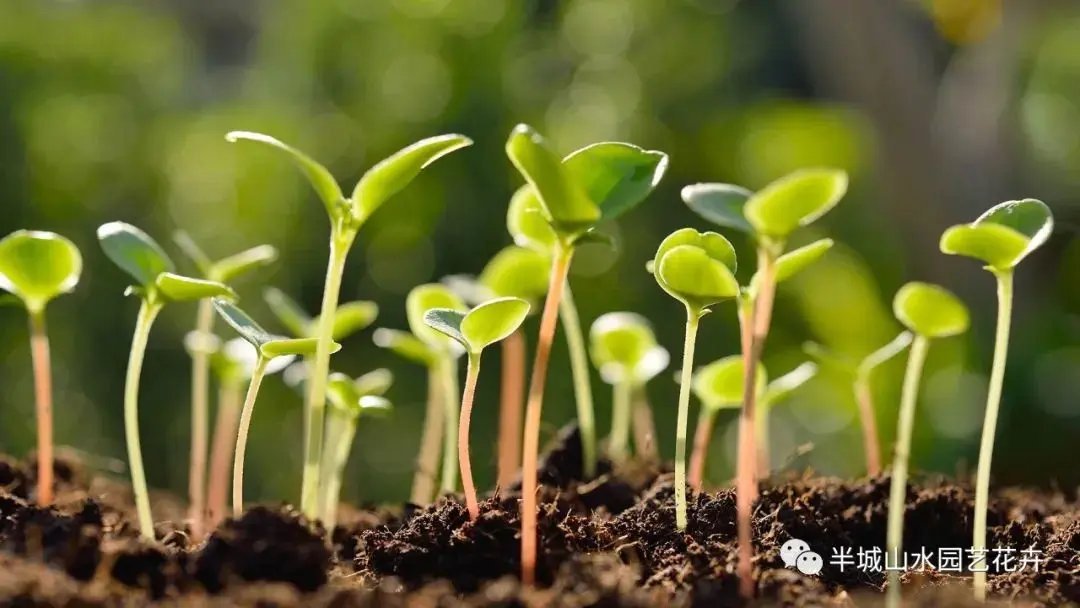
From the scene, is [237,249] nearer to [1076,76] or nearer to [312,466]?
[312,466]

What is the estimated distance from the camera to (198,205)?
8.84ft

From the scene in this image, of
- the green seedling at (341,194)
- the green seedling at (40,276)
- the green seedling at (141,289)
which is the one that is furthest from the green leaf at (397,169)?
the green seedling at (40,276)

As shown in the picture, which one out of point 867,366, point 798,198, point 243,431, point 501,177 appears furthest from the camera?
point 501,177

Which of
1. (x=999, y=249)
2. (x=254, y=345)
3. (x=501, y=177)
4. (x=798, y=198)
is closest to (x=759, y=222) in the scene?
(x=798, y=198)

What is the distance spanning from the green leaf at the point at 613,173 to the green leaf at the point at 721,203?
0.02 metres

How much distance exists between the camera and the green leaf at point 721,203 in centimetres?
46

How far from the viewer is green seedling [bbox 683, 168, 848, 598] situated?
418mm

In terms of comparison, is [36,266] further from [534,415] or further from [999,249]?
[999,249]

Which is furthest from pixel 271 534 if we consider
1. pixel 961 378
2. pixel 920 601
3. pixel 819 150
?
pixel 819 150

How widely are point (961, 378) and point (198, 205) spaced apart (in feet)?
6.97

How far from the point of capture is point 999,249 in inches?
18.5

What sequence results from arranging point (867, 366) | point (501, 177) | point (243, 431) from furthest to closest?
point (501, 177) < point (867, 366) < point (243, 431)

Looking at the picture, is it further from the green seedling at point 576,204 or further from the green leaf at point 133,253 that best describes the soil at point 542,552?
the green leaf at point 133,253

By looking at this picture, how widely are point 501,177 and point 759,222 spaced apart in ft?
7.09
